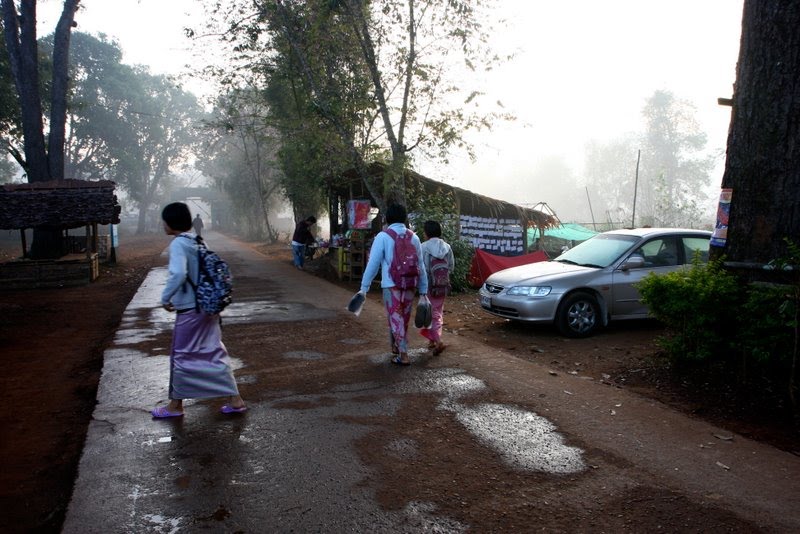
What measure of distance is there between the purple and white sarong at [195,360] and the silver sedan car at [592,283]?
4.67 metres

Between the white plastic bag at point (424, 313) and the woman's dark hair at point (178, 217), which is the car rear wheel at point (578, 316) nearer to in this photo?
the white plastic bag at point (424, 313)

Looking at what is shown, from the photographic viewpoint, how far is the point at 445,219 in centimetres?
1373

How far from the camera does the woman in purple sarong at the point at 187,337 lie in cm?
412

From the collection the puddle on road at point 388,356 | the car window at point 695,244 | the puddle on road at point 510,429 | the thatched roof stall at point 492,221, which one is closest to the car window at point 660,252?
the car window at point 695,244

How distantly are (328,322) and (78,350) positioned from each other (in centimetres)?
342

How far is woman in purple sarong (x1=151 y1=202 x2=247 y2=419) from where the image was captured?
13.5ft

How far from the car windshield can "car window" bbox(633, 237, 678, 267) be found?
0.75 ft

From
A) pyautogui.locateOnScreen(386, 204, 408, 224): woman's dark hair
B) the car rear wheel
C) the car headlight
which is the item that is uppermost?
pyautogui.locateOnScreen(386, 204, 408, 224): woman's dark hair

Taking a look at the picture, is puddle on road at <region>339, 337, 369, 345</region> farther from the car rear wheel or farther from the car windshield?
the car windshield

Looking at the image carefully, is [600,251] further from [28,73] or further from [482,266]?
[28,73]

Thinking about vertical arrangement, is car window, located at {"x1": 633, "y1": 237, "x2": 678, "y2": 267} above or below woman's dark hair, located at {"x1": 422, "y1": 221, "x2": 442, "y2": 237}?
below

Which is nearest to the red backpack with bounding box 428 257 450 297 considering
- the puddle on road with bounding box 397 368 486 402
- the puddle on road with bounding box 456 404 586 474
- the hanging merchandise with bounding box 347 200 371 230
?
the puddle on road with bounding box 397 368 486 402

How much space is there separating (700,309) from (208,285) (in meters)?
4.52

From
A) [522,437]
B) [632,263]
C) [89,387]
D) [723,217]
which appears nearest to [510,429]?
[522,437]
